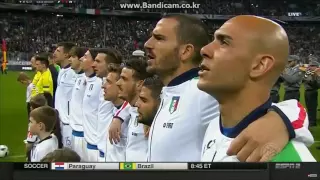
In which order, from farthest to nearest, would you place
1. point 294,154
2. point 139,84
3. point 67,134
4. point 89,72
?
point 67,134
point 89,72
point 139,84
point 294,154

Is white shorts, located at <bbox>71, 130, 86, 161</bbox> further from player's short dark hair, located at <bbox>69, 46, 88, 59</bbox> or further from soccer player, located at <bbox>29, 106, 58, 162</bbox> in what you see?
soccer player, located at <bbox>29, 106, 58, 162</bbox>

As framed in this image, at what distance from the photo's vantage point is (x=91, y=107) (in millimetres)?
3676

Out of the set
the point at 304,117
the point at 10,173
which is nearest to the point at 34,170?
the point at 10,173

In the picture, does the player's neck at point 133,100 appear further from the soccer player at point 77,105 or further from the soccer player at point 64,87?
the soccer player at point 64,87

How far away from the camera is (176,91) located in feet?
5.21

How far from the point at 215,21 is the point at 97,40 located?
4934 millimetres

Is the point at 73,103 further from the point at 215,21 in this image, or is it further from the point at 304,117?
the point at 215,21

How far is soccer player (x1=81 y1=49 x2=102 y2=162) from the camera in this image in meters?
3.59

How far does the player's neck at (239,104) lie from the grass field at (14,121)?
2.50 meters

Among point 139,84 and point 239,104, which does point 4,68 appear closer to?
point 139,84

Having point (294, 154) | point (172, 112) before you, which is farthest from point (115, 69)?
point (294, 154)

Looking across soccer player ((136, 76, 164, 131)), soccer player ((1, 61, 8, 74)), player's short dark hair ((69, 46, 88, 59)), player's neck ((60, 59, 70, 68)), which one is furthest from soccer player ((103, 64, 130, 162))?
soccer player ((1, 61, 8, 74))

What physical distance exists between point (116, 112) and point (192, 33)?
1.36m

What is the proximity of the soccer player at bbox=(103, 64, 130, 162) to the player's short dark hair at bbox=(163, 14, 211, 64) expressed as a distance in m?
1.09
